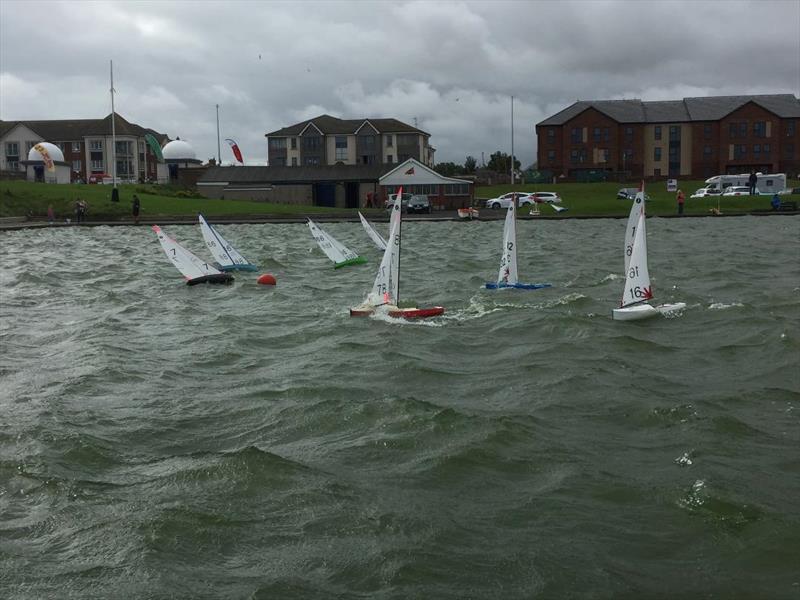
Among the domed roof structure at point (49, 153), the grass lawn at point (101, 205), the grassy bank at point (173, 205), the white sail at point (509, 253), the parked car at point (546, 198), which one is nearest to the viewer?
the white sail at point (509, 253)

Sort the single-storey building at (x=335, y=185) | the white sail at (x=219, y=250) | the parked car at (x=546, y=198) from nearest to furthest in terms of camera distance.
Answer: the white sail at (x=219, y=250), the parked car at (x=546, y=198), the single-storey building at (x=335, y=185)

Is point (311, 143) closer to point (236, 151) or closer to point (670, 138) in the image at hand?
point (236, 151)

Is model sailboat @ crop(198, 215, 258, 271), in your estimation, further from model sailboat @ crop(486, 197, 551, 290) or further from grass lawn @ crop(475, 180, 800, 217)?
grass lawn @ crop(475, 180, 800, 217)

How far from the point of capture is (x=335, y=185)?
87.0 metres

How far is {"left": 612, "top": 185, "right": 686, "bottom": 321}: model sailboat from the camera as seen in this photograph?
18.5 m

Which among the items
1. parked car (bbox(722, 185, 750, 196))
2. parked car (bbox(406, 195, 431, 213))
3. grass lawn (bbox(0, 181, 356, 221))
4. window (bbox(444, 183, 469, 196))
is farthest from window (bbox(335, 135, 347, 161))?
parked car (bbox(722, 185, 750, 196))

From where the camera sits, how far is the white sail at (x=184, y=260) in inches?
1011

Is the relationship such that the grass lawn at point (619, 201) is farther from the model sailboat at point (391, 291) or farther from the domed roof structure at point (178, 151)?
the model sailboat at point (391, 291)

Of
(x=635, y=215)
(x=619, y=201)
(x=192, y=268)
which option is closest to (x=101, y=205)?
(x=619, y=201)

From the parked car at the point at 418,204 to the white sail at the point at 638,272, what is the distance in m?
55.6

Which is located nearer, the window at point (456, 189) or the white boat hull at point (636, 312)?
the white boat hull at point (636, 312)

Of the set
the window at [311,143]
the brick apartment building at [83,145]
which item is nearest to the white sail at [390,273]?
the window at [311,143]

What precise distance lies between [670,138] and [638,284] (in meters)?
93.0

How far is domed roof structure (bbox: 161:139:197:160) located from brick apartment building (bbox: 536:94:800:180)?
43.6 metres
